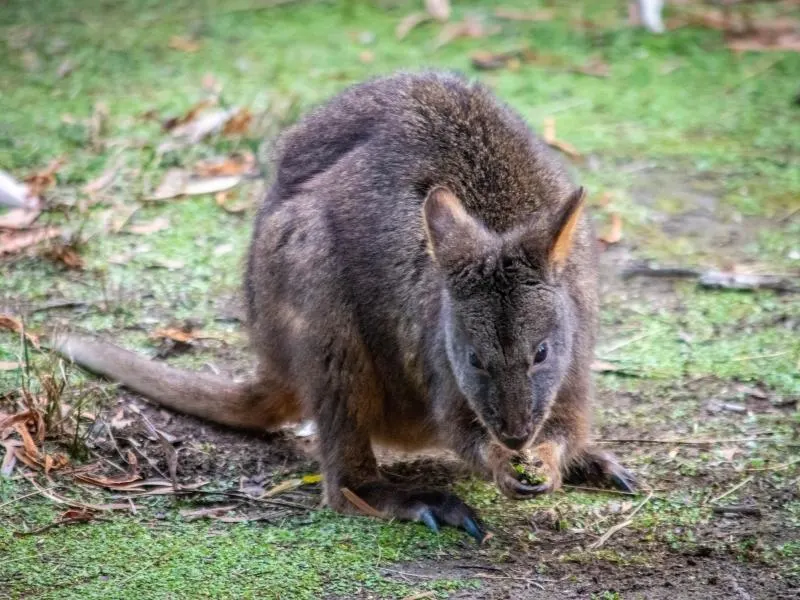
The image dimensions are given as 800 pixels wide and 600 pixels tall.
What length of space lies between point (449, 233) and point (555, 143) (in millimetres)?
3190

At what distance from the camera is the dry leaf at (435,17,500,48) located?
8.37m

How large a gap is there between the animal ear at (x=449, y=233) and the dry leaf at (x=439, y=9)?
201 inches

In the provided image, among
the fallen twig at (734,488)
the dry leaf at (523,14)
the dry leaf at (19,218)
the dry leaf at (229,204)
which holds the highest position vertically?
the dry leaf at (19,218)

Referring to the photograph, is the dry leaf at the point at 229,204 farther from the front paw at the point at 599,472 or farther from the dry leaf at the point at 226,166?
the front paw at the point at 599,472

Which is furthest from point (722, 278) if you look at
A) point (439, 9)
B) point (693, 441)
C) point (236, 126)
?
point (439, 9)

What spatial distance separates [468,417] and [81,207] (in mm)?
2901

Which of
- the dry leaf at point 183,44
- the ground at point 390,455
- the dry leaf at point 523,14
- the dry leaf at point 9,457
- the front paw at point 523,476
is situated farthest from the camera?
the dry leaf at point 523,14

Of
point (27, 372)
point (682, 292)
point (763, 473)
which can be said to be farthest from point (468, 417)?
point (682, 292)

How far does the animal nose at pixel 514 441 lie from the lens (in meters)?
3.56

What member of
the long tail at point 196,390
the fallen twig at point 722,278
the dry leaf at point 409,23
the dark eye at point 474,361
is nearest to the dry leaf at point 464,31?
the dry leaf at point 409,23

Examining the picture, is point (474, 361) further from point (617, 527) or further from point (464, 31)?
point (464, 31)

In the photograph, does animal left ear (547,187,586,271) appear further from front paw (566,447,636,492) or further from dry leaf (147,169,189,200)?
dry leaf (147,169,189,200)

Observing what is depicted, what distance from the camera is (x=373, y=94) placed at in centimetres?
452

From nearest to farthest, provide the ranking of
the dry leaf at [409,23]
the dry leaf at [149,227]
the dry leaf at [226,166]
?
the dry leaf at [149,227] → the dry leaf at [226,166] → the dry leaf at [409,23]
